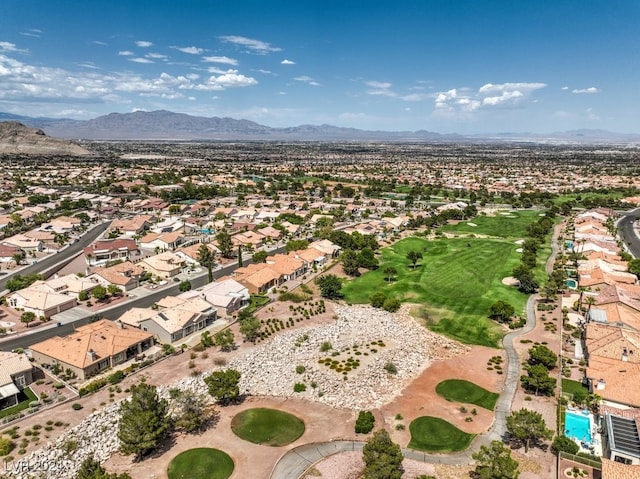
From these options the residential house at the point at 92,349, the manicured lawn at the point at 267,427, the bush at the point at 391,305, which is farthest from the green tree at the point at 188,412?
the bush at the point at 391,305

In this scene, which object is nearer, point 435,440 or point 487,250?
point 435,440

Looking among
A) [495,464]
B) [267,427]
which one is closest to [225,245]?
[267,427]

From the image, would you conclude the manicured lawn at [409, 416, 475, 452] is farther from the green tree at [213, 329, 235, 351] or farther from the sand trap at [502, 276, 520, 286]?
the sand trap at [502, 276, 520, 286]

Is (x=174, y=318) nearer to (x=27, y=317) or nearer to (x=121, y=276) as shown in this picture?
(x=27, y=317)

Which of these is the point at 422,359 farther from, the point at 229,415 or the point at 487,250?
the point at 487,250

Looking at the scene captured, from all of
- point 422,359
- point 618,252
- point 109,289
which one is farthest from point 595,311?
point 109,289

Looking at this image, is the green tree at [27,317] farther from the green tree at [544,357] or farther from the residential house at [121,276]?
the green tree at [544,357]
